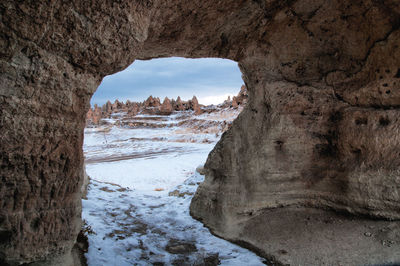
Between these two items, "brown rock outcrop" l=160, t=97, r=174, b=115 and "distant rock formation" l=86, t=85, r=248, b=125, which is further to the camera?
"brown rock outcrop" l=160, t=97, r=174, b=115

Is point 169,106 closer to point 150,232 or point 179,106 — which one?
point 179,106

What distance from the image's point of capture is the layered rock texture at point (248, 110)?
2.00 m

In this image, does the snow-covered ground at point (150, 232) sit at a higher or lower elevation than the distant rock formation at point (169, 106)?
lower

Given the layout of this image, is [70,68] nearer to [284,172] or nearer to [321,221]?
[284,172]

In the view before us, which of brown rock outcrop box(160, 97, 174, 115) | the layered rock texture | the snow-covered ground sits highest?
brown rock outcrop box(160, 97, 174, 115)

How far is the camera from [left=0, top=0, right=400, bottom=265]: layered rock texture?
1996mm

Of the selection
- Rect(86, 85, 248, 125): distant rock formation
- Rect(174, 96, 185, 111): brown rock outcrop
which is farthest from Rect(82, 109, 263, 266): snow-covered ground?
Rect(174, 96, 185, 111): brown rock outcrop

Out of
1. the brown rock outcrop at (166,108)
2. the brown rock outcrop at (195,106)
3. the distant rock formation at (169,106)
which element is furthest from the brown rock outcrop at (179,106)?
the brown rock outcrop at (195,106)

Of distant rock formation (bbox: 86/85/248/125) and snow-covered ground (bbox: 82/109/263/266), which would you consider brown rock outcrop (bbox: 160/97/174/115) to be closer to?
distant rock formation (bbox: 86/85/248/125)

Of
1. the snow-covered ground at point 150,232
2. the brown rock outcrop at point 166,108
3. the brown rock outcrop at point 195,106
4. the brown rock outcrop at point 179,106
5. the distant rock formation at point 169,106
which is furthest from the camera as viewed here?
the brown rock outcrop at point 179,106

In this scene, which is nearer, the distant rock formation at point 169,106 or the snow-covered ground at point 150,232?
the snow-covered ground at point 150,232

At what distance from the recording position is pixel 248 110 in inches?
187

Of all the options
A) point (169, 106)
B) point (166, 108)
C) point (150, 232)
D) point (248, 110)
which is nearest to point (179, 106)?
point (169, 106)

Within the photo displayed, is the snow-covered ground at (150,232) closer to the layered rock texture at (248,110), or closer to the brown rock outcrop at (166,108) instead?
the layered rock texture at (248,110)
